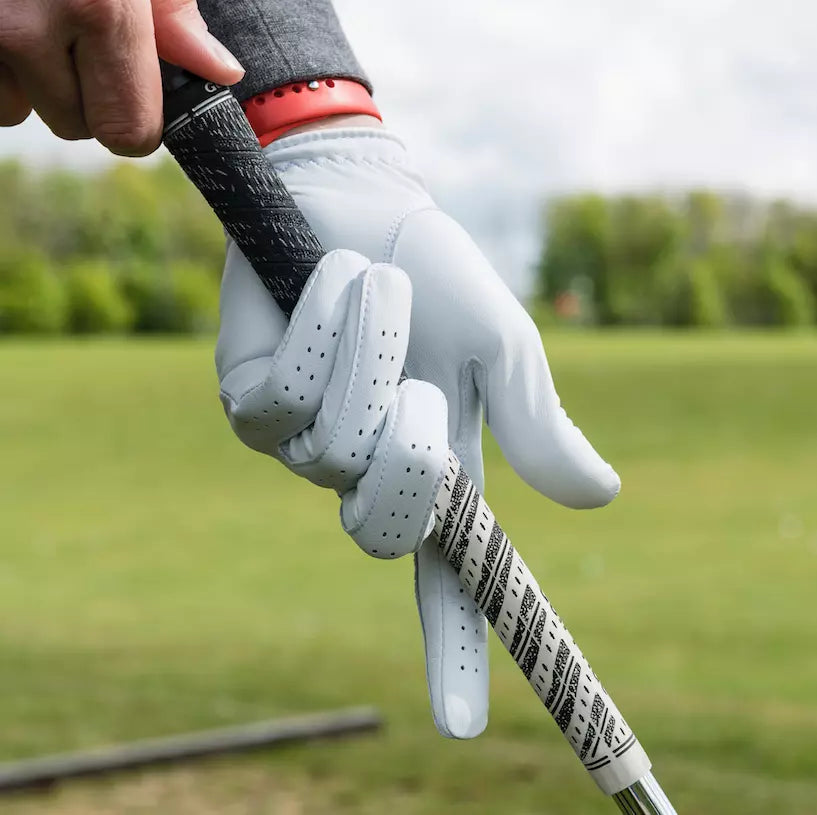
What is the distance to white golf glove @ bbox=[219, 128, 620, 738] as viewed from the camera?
108cm

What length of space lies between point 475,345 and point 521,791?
2.12 m

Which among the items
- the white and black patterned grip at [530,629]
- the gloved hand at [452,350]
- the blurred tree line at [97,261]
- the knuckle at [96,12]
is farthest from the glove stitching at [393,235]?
the blurred tree line at [97,261]

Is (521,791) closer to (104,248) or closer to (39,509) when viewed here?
(39,509)

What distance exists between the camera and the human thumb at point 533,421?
1.09m

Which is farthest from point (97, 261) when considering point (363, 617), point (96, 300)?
point (363, 617)

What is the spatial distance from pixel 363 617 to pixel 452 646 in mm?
4100

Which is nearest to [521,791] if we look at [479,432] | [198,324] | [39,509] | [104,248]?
[479,432]

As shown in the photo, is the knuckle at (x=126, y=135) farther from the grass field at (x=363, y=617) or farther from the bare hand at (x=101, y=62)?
the grass field at (x=363, y=617)

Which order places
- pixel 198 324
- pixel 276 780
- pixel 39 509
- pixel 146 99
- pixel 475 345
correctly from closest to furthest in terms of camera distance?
pixel 146 99, pixel 475 345, pixel 276 780, pixel 39 509, pixel 198 324

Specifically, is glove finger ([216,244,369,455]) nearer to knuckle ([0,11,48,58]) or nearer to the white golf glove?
the white golf glove

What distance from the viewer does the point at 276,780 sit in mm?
3133

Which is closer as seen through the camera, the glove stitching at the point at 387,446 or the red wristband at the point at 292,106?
the glove stitching at the point at 387,446

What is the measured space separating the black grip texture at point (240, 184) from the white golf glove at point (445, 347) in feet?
0.30

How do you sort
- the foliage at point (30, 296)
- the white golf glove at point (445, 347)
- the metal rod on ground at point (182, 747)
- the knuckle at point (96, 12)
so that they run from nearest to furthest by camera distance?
the knuckle at point (96, 12)
the white golf glove at point (445, 347)
the metal rod on ground at point (182, 747)
the foliage at point (30, 296)
